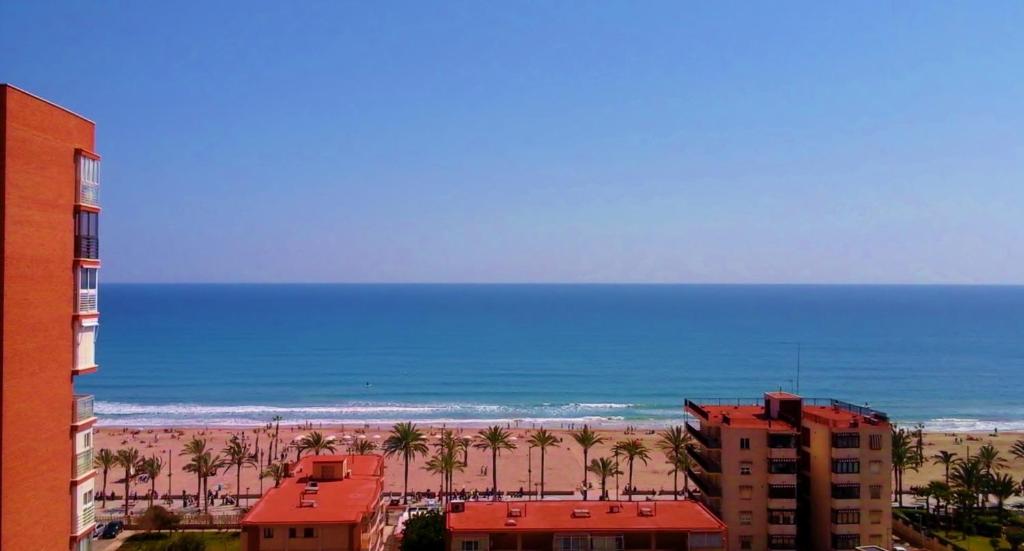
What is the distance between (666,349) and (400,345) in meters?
63.7

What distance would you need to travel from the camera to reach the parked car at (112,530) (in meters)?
49.3

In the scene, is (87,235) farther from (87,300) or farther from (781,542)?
(781,542)

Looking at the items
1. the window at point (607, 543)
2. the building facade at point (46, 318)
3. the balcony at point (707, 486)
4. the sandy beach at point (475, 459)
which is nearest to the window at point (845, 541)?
the balcony at point (707, 486)

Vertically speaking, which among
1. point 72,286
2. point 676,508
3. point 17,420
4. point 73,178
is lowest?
point 676,508

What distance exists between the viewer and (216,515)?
54312mm

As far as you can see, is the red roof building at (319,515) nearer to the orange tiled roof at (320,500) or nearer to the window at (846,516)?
the orange tiled roof at (320,500)

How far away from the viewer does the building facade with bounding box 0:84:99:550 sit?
52.2ft

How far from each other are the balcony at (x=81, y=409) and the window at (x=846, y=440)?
119 ft

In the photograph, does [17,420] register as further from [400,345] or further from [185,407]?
[400,345]

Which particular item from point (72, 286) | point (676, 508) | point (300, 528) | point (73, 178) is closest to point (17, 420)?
point (72, 286)

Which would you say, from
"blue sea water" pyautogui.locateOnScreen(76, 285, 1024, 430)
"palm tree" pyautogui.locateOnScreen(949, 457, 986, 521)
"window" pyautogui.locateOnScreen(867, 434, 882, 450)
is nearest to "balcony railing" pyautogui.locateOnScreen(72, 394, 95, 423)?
"window" pyautogui.locateOnScreen(867, 434, 882, 450)

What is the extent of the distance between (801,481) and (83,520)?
3785 centimetres

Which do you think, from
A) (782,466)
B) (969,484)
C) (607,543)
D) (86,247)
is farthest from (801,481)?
(86,247)

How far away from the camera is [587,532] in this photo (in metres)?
34.6
